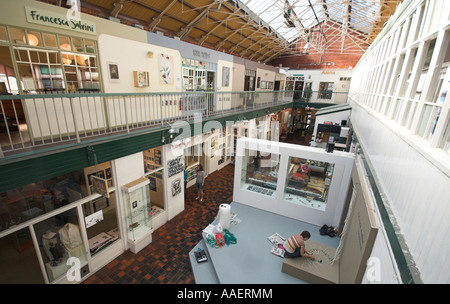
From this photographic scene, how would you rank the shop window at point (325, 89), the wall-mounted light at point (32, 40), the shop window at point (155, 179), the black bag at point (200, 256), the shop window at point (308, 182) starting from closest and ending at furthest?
1. the wall-mounted light at point (32, 40)
2. the black bag at point (200, 256)
3. the shop window at point (155, 179)
4. the shop window at point (308, 182)
5. the shop window at point (325, 89)

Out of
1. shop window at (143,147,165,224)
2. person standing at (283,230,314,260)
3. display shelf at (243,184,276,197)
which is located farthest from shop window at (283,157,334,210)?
shop window at (143,147,165,224)

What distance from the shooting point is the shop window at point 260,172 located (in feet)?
29.1

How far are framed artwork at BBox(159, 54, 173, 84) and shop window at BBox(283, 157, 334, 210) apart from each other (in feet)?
20.6

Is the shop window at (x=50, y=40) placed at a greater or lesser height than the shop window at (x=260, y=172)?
greater

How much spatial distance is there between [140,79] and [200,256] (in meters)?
6.57

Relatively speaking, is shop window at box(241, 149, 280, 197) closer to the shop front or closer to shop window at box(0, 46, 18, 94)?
the shop front

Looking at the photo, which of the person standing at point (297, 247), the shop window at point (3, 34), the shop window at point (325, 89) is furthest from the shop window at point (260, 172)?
the shop window at point (325, 89)

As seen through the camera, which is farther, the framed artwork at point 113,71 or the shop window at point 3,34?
the framed artwork at point 113,71

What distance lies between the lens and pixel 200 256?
21.0ft

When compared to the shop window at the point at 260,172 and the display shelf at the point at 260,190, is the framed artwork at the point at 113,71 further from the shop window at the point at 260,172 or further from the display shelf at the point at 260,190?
the display shelf at the point at 260,190

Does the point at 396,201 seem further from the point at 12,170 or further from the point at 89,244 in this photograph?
the point at 89,244

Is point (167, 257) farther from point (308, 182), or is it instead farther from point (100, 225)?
point (308, 182)

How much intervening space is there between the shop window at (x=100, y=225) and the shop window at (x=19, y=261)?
131 cm

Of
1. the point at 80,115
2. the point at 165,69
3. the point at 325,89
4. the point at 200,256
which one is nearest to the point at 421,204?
the point at 200,256
